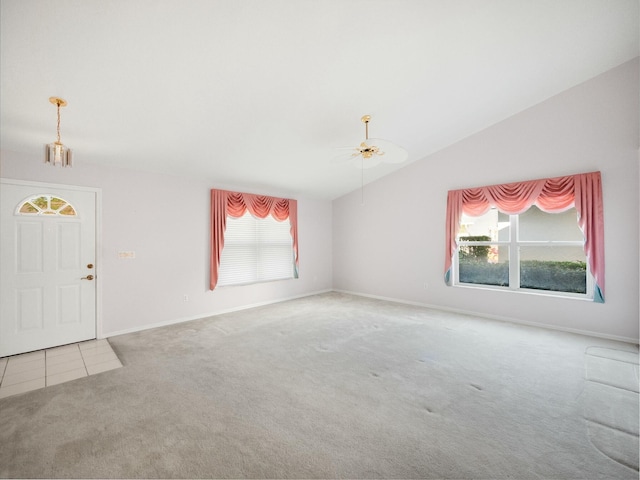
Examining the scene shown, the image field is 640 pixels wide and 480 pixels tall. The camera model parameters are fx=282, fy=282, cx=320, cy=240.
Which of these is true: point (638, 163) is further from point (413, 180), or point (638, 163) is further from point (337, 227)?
point (337, 227)

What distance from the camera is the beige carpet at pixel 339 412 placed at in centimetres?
168

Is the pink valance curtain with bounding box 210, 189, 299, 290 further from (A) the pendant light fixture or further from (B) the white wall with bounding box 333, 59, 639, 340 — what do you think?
(A) the pendant light fixture

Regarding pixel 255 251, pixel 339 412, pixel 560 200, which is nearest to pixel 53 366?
pixel 339 412

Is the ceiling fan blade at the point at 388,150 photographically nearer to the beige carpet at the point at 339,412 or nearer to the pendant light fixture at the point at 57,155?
the beige carpet at the point at 339,412

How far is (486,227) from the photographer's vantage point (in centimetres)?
505

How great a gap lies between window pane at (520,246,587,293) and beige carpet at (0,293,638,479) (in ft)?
3.09

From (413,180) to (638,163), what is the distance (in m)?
3.04

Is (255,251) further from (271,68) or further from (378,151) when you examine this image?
(271,68)

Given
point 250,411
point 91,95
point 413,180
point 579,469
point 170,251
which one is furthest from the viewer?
point 413,180

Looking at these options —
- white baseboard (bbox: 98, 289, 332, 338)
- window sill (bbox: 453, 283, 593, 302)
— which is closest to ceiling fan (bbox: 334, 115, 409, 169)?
window sill (bbox: 453, 283, 593, 302)

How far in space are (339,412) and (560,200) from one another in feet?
14.1

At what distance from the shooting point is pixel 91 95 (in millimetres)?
2602

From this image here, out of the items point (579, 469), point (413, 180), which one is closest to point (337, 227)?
point (413, 180)

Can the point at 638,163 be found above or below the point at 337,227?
above
